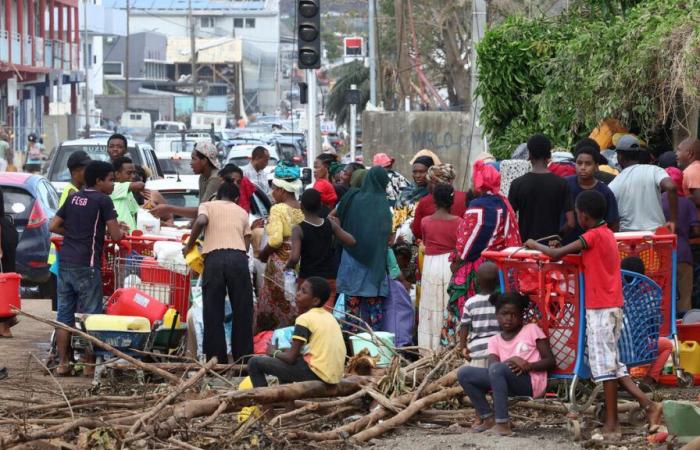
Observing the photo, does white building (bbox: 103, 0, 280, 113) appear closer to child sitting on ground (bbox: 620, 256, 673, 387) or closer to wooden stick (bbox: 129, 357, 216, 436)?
child sitting on ground (bbox: 620, 256, 673, 387)

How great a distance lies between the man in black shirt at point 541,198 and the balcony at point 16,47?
149 feet

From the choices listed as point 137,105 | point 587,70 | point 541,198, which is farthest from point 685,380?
point 137,105

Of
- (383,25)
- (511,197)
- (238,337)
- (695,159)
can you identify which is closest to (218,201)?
(238,337)

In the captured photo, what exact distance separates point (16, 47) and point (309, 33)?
39.1 meters

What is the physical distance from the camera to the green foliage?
42.2 feet

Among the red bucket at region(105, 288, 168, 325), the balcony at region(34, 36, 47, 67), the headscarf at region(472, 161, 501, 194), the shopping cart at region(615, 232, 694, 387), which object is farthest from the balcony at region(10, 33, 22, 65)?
the shopping cart at region(615, 232, 694, 387)

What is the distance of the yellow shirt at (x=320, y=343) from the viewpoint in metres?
8.54

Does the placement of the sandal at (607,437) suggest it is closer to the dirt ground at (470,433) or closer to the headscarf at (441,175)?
the dirt ground at (470,433)

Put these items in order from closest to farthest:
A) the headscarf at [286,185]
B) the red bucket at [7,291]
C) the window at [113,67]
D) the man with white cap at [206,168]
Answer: the red bucket at [7,291] < the headscarf at [286,185] < the man with white cap at [206,168] < the window at [113,67]

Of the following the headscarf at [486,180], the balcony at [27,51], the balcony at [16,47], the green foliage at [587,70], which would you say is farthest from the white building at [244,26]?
the headscarf at [486,180]

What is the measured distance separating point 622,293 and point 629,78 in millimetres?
5900

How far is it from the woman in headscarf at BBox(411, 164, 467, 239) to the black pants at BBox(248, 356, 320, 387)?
3415 millimetres

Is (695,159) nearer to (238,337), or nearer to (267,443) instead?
(238,337)

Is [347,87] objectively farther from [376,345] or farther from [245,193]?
[376,345]
